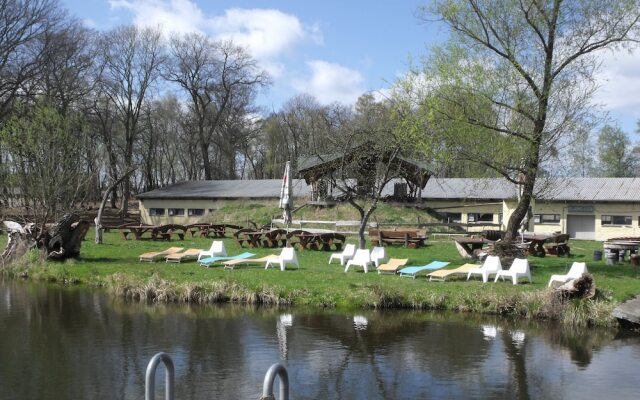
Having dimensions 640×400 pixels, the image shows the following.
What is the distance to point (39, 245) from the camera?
22984 mm

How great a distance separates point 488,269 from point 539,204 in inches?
1049

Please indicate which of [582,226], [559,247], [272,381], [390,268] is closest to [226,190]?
[582,226]

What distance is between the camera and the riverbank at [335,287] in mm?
15758

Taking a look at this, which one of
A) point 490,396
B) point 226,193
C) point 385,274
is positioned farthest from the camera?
point 226,193

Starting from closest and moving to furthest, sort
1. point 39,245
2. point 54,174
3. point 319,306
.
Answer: point 319,306, point 39,245, point 54,174

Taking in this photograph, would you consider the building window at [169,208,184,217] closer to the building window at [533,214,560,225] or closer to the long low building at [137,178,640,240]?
the long low building at [137,178,640,240]

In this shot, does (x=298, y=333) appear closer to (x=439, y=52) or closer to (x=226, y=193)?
(x=439, y=52)

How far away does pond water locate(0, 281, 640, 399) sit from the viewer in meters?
10.4

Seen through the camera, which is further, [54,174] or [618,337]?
[54,174]

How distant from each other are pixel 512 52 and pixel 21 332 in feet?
50.9

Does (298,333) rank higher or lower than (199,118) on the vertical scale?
lower

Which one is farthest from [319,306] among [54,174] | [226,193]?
[226,193]

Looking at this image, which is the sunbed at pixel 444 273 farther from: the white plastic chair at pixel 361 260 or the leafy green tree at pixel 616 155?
the leafy green tree at pixel 616 155

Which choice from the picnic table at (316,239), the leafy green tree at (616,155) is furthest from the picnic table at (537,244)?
the leafy green tree at (616,155)
